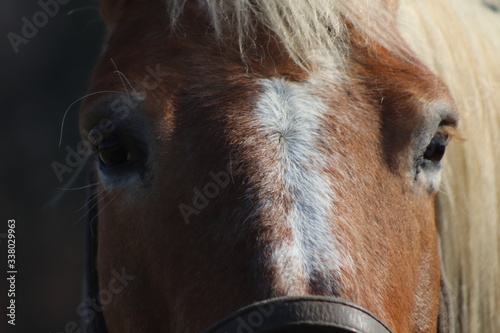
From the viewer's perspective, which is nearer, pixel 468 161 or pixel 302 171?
pixel 302 171

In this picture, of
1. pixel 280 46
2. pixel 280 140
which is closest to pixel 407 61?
pixel 280 46

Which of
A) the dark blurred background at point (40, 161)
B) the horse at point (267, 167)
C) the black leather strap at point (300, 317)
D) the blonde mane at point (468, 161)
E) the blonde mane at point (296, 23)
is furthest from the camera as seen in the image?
the dark blurred background at point (40, 161)

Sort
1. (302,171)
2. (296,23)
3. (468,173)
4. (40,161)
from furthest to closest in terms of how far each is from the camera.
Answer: (40,161), (468,173), (296,23), (302,171)

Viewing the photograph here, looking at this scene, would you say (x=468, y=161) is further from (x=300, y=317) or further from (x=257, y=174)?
(x=300, y=317)

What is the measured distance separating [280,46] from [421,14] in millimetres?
905

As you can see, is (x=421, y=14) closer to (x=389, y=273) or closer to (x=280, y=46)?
(x=280, y=46)

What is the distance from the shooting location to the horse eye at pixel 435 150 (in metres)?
1.78

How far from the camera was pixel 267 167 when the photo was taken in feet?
4.88

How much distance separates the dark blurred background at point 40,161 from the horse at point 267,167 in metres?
5.32

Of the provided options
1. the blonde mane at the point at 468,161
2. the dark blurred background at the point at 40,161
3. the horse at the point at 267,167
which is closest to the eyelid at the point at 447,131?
the horse at the point at 267,167

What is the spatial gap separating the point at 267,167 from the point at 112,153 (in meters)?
0.54

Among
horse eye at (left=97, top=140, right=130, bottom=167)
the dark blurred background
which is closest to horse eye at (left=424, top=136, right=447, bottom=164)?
horse eye at (left=97, top=140, right=130, bottom=167)

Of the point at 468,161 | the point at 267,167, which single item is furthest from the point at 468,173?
the point at 267,167

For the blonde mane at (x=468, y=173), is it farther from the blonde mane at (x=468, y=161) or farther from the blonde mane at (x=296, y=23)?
the blonde mane at (x=296, y=23)
